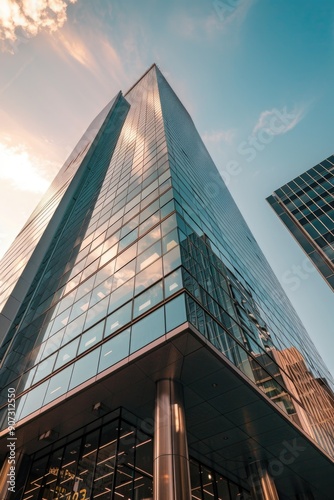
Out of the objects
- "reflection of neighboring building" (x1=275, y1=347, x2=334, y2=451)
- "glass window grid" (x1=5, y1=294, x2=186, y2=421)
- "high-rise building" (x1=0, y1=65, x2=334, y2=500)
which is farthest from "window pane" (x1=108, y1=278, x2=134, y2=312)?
"reflection of neighboring building" (x1=275, y1=347, x2=334, y2=451)

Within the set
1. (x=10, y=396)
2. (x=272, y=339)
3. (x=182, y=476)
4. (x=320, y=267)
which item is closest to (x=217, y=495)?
(x=182, y=476)

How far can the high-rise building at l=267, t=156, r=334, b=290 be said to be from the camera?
107 ft

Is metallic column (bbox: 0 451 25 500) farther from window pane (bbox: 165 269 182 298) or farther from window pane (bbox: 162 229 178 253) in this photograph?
window pane (bbox: 162 229 178 253)

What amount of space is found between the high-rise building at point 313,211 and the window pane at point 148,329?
1022 inches

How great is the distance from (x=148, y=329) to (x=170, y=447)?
12.1 ft

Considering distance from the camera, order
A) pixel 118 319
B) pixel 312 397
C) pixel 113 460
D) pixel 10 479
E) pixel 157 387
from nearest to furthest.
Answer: pixel 113 460, pixel 157 387, pixel 118 319, pixel 10 479, pixel 312 397

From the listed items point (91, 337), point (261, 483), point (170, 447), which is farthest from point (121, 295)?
point (261, 483)

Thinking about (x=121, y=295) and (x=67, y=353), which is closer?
(x=121, y=295)

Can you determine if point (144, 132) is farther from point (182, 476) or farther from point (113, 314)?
point (182, 476)

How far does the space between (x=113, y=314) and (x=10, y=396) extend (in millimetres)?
7576

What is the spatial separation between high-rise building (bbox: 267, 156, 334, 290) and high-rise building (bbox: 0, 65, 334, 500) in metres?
16.7

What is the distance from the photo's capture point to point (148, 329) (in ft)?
35.8

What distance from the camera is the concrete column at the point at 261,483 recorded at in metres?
12.9

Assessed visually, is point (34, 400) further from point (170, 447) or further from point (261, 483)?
point (261, 483)
